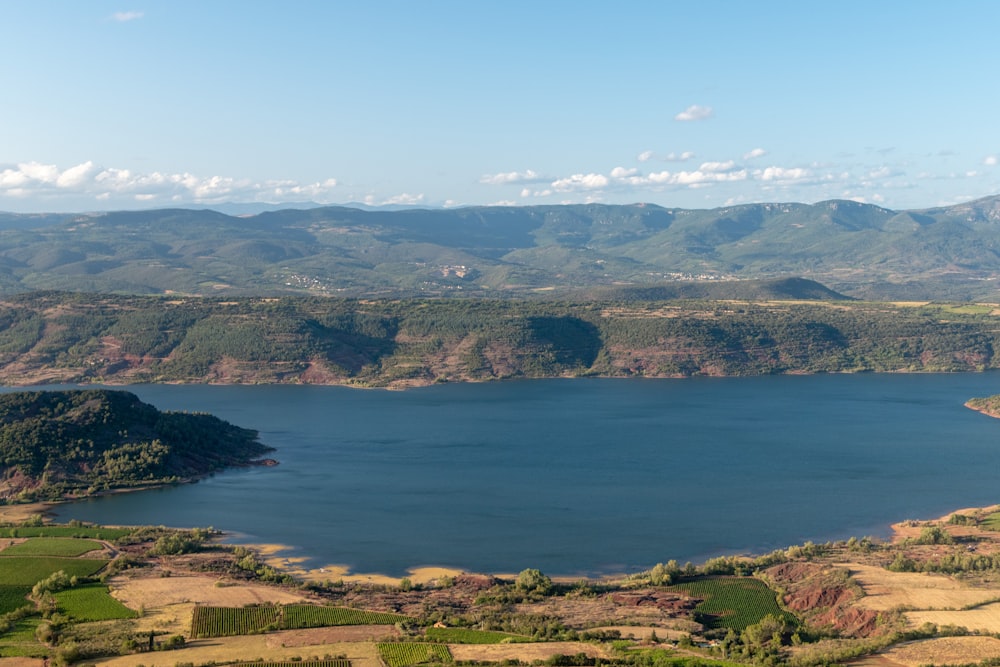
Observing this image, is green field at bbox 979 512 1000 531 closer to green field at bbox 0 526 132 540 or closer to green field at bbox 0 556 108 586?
green field at bbox 0 556 108 586

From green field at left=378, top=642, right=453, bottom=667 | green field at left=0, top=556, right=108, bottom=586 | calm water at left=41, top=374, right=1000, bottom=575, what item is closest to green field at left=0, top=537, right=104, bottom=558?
green field at left=0, top=556, right=108, bottom=586

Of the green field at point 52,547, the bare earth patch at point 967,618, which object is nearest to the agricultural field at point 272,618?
the green field at point 52,547

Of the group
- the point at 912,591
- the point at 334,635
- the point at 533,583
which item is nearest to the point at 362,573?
the point at 533,583

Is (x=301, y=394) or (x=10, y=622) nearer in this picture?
(x=10, y=622)

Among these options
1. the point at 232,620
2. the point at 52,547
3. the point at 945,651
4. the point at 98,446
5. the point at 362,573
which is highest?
the point at 98,446

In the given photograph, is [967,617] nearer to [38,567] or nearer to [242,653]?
[242,653]

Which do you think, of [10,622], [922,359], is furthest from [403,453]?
[922,359]

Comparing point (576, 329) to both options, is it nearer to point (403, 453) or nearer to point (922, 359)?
point (922, 359)
